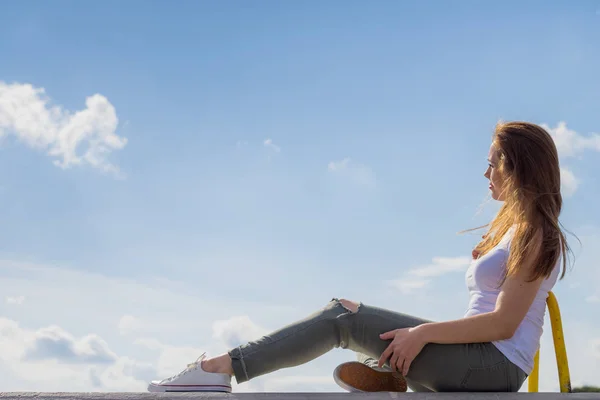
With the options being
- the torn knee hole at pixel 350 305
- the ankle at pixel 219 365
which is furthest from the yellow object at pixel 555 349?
the ankle at pixel 219 365

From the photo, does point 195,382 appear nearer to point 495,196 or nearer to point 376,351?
point 376,351

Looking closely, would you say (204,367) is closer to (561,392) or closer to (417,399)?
(417,399)

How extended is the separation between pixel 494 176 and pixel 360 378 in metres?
1.39

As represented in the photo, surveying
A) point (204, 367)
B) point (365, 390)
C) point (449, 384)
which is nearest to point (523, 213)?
point (449, 384)

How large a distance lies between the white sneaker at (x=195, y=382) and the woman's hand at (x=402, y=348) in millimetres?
851

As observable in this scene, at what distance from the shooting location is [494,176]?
13.4ft

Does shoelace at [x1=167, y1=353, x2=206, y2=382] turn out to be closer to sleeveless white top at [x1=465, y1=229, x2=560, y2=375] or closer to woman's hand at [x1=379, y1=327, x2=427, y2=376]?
woman's hand at [x1=379, y1=327, x2=427, y2=376]

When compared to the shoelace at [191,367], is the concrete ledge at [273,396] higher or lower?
lower

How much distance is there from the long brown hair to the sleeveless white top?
2.8 inches

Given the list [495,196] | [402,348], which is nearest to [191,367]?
[402,348]

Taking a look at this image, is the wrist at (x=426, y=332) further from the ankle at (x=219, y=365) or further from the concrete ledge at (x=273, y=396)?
the ankle at (x=219, y=365)

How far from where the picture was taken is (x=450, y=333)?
3.60 meters

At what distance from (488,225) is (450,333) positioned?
1.04m

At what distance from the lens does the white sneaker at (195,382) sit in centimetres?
367
